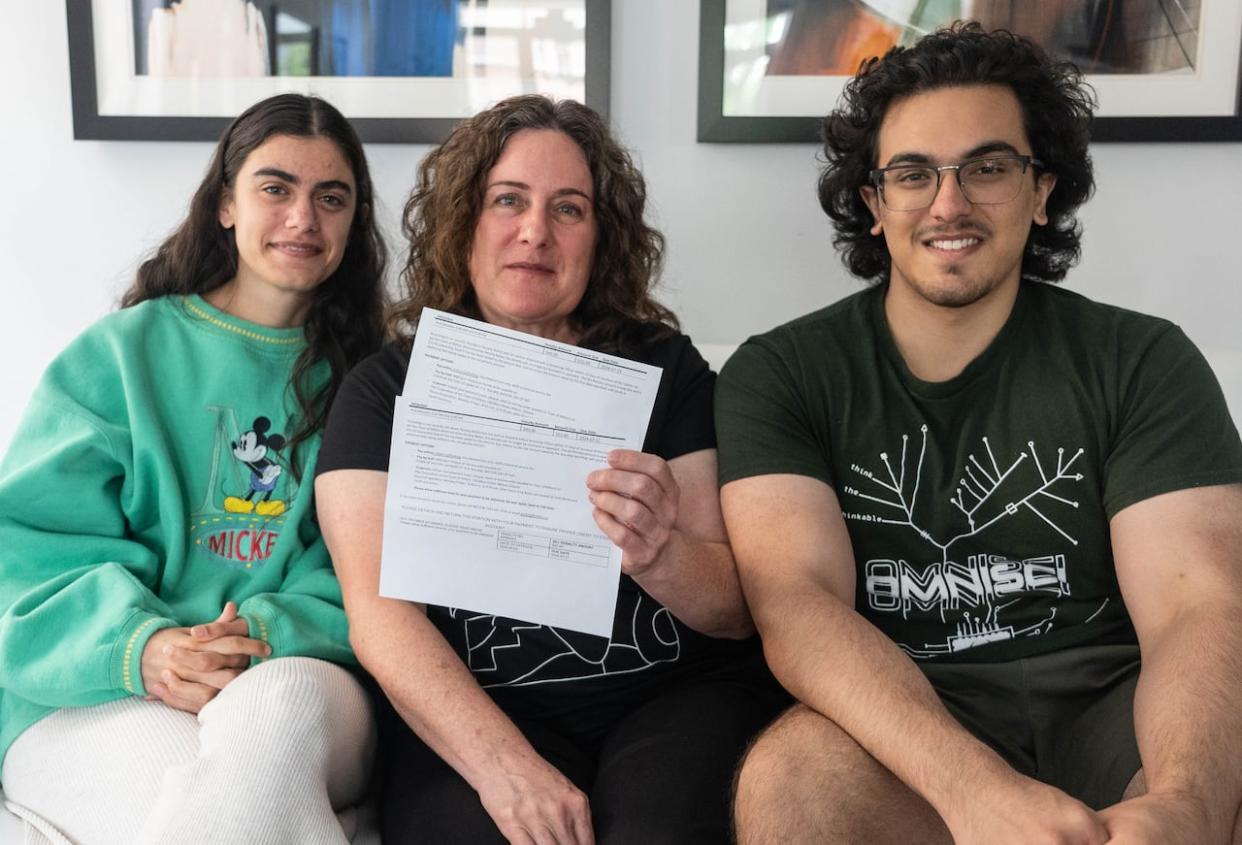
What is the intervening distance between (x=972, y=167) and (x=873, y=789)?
87 centimetres

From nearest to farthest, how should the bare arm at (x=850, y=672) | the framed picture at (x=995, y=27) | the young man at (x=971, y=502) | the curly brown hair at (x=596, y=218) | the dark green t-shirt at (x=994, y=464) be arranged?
the bare arm at (x=850, y=672), the young man at (x=971, y=502), the dark green t-shirt at (x=994, y=464), the curly brown hair at (x=596, y=218), the framed picture at (x=995, y=27)

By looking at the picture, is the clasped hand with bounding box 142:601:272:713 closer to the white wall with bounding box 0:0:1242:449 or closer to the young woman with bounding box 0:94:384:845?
the young woman with bounding box 0:94:384:845

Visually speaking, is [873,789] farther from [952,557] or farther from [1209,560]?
[1209,560]

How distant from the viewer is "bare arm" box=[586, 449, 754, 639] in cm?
129

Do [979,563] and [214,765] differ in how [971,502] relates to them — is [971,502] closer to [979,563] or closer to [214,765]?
[979,563]

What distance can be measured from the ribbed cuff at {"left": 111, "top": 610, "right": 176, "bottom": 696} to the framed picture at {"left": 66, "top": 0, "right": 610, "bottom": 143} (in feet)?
3.37

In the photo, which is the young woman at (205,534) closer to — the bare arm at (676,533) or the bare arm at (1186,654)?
the bare arm at (676,533)

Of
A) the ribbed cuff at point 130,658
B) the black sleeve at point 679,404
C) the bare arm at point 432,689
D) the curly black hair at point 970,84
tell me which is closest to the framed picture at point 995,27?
the curly black hair at point 970,84

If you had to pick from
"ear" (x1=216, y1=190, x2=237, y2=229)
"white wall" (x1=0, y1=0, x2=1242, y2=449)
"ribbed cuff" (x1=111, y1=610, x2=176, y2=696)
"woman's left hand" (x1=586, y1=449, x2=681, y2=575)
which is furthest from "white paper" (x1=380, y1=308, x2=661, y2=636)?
"white wall" (x1=0, y1=0, x2=1242, y2=449)

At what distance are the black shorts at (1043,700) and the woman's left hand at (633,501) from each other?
1.46 feet

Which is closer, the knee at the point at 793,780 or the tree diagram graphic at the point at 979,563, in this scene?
the knee at the point at 793,780

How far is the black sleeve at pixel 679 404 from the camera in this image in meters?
1.54

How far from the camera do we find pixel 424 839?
126cm


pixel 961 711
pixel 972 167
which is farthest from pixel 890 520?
pixel 972 167
